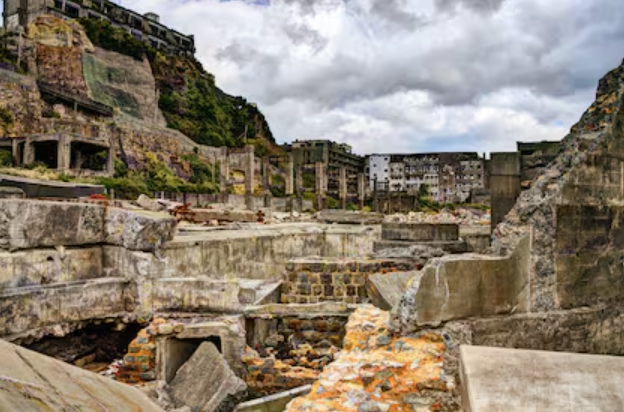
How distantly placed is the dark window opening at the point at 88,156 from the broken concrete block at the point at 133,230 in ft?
70.0

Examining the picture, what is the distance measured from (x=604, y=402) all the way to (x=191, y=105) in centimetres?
5406

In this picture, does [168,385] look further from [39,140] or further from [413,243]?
[39,140]

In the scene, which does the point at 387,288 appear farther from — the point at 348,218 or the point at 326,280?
the point at 348,218

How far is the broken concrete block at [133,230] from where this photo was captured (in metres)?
6.32

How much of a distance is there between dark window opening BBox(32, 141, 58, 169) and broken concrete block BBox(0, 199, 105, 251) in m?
20.7

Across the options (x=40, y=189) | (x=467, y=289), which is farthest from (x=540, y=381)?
(x=40, y=189)

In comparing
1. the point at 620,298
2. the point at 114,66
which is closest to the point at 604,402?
the point at 620,298

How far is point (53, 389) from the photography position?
81.5 inches

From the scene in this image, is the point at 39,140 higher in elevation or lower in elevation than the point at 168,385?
higher

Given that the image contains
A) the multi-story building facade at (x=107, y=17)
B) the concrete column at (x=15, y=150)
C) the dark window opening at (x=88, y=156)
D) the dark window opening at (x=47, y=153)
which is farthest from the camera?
the multi-story building facade at (x=107, y=17)

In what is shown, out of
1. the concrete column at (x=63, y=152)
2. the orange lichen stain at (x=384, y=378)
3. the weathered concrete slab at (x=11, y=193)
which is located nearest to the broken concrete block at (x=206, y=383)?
the orange lichen stain at (x=384, y=378)

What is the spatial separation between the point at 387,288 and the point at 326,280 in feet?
5.86

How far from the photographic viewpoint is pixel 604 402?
1.88m

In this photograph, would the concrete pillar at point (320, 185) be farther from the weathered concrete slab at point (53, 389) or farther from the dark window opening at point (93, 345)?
the weathered concrete slab at point (53, 389)
